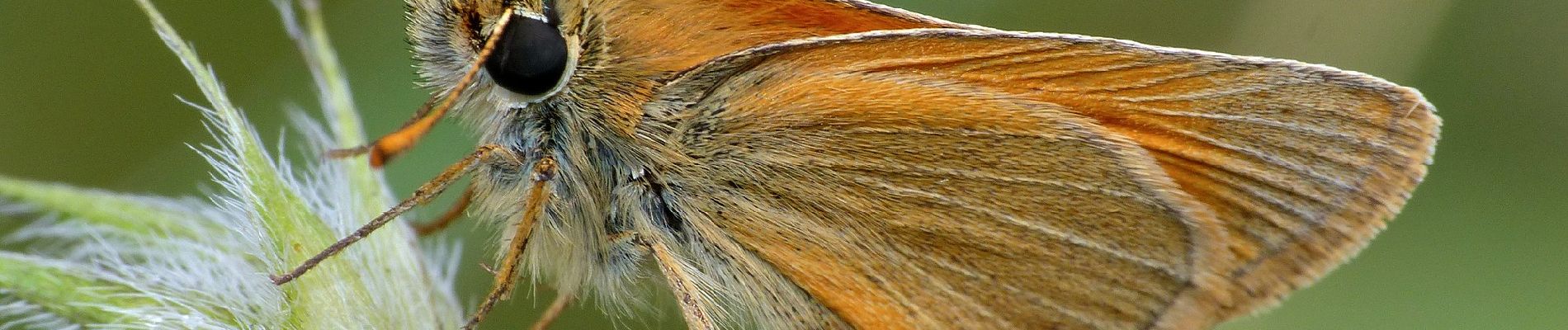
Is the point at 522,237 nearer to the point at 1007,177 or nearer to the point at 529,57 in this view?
the point at 529,57

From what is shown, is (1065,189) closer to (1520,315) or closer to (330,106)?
(330,106)

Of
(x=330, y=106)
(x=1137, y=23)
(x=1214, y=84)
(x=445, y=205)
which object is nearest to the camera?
(x=1214, y=84)

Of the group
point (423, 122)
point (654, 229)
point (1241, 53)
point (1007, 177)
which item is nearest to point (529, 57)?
point (423, 122)

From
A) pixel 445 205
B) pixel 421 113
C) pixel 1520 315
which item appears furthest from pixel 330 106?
pixel 1520 315

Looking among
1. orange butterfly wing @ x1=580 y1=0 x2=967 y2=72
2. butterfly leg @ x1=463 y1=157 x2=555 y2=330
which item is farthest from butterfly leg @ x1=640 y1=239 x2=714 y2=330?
orange butterfly wing @ x1=580 y1=0 x2=967 y2=72

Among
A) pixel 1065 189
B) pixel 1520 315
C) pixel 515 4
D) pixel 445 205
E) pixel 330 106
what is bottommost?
pixel 1520 315

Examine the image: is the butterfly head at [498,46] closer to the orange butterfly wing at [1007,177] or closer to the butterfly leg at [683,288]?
the orange butterfly wing at [1007,177]

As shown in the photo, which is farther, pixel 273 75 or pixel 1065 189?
pixel 273 75

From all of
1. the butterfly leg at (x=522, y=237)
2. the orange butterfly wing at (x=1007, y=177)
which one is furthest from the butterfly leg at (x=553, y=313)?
the orange butterfly wing at (x=1007, y=177)
